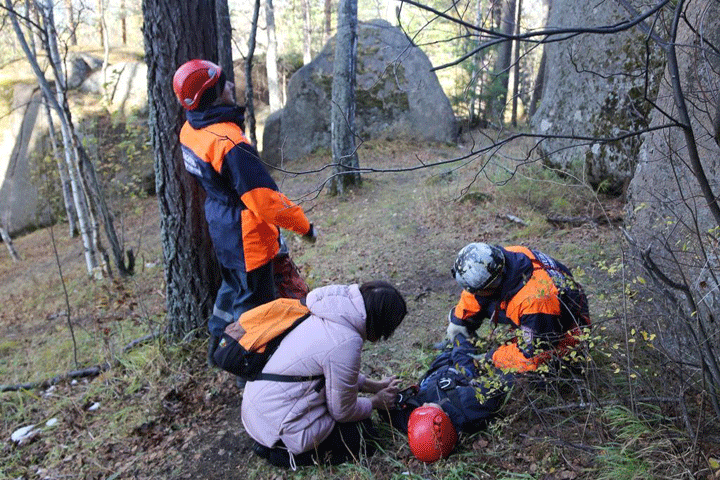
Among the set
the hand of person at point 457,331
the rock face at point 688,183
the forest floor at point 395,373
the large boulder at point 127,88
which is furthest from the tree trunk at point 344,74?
the large boulder at point 127,88

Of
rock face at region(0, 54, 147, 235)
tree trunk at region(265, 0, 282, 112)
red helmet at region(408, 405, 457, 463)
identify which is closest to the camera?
red helmet at region(408, 405, 457, 463)

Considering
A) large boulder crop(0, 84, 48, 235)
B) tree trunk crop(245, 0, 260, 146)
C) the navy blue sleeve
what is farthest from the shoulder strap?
large boulder crop(0, 84, 48, 235)

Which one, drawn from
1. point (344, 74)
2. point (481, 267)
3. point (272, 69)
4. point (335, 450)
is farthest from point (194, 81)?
point (272, 69)

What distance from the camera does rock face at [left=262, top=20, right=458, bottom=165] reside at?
14.0m

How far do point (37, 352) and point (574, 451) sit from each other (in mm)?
6460

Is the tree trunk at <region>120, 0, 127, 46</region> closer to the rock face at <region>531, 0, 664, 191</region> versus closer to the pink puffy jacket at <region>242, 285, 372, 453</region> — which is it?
the rock face at <region>531, 0, 664, 191</region>

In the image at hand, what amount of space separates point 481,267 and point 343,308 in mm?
917

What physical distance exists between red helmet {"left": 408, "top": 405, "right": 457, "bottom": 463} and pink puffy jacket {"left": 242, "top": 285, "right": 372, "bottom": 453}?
1.24ft

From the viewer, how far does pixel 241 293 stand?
3584 mm

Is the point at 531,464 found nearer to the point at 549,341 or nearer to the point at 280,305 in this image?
the point at 549,341

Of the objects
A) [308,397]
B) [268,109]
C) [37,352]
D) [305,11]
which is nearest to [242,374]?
[308,397]

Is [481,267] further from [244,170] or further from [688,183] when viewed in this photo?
[244,170]

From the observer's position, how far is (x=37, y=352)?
6344 millimetres

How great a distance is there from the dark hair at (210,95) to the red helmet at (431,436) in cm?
241
